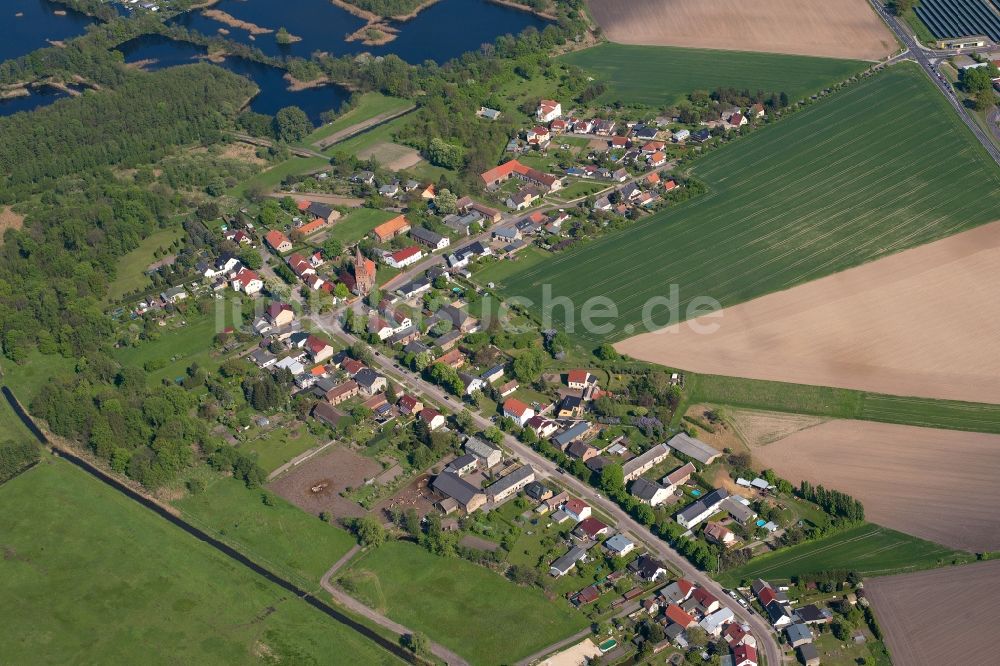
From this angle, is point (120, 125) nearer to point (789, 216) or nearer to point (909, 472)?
point (789, 216)

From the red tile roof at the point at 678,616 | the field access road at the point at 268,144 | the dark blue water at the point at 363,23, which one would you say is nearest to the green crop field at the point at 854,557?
the red tile roof at the point at 678,616

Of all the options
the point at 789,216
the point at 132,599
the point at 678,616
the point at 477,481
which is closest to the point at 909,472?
the point at 678,616

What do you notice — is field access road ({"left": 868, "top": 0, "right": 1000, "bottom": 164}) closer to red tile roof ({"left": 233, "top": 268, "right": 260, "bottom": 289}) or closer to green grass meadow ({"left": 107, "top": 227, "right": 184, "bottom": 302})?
red tile roof ({"left": 233, "top": 268, "right": 260, "bottom": 289})

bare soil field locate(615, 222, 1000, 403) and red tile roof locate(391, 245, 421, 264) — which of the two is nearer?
bare soil field locate(615, 222, 1000, 403)

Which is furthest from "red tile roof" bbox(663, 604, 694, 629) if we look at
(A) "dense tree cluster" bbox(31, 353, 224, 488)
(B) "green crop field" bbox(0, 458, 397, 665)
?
(A) "dense tree cluster" bbox(31, 353, 224, 488)

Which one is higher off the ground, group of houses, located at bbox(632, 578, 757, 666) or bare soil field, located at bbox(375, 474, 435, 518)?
bare soil field, located at bbox(375, 474, 435, 518)

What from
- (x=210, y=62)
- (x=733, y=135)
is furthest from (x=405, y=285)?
(x=210, y=62)
